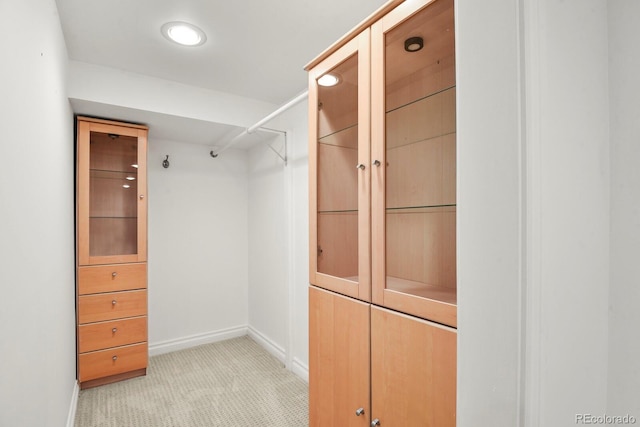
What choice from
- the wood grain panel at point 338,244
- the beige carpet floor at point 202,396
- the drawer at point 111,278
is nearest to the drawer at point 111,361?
the beige carpet floor at point 202,396

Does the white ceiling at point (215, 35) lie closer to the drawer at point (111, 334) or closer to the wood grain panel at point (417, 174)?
the wood grain panel at point (417, 174)

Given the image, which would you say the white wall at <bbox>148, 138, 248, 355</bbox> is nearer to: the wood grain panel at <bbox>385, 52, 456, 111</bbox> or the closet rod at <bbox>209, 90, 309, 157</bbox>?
the closet rod at <bbox>209, 90, 309, 157</bbox>

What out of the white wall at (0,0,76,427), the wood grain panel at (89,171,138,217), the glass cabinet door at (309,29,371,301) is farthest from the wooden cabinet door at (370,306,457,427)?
the wood grain panel at (89,171,138,217)

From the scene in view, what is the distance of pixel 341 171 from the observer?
4.74 ft

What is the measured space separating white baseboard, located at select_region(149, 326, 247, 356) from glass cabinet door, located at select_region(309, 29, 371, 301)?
7.60 feet

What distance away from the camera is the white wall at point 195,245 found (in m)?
3.13

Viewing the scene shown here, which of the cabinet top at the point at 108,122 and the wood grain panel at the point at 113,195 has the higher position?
the cabinet top at the point at 108,122

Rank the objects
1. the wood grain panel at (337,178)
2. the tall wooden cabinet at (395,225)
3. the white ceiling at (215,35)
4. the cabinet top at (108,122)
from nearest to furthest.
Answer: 1. the tall wooden cabinet at (395,225)
2. the wood grain panel at (337,178)
3. the white ceiling at (215,35)
4. the cabinet top at (108,122)

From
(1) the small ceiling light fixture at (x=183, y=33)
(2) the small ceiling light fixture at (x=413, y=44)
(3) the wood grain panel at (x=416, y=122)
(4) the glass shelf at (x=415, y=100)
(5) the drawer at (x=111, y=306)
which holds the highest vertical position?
(1) the small ceiling light fixture at (x=183, y=33)

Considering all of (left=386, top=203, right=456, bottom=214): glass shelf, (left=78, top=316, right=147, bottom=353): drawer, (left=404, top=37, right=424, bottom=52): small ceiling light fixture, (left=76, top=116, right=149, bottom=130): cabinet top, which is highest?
(left=76, top=116, right=149, bottom=130): cabinet top

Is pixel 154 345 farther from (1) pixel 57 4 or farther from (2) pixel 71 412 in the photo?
(1) pixel 57 4

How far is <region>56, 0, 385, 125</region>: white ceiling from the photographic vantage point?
5.28ft

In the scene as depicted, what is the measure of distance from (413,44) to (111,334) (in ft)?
9.32

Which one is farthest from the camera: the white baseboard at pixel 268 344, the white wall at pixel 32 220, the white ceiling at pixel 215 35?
the white baseboard at pixel 268 344
